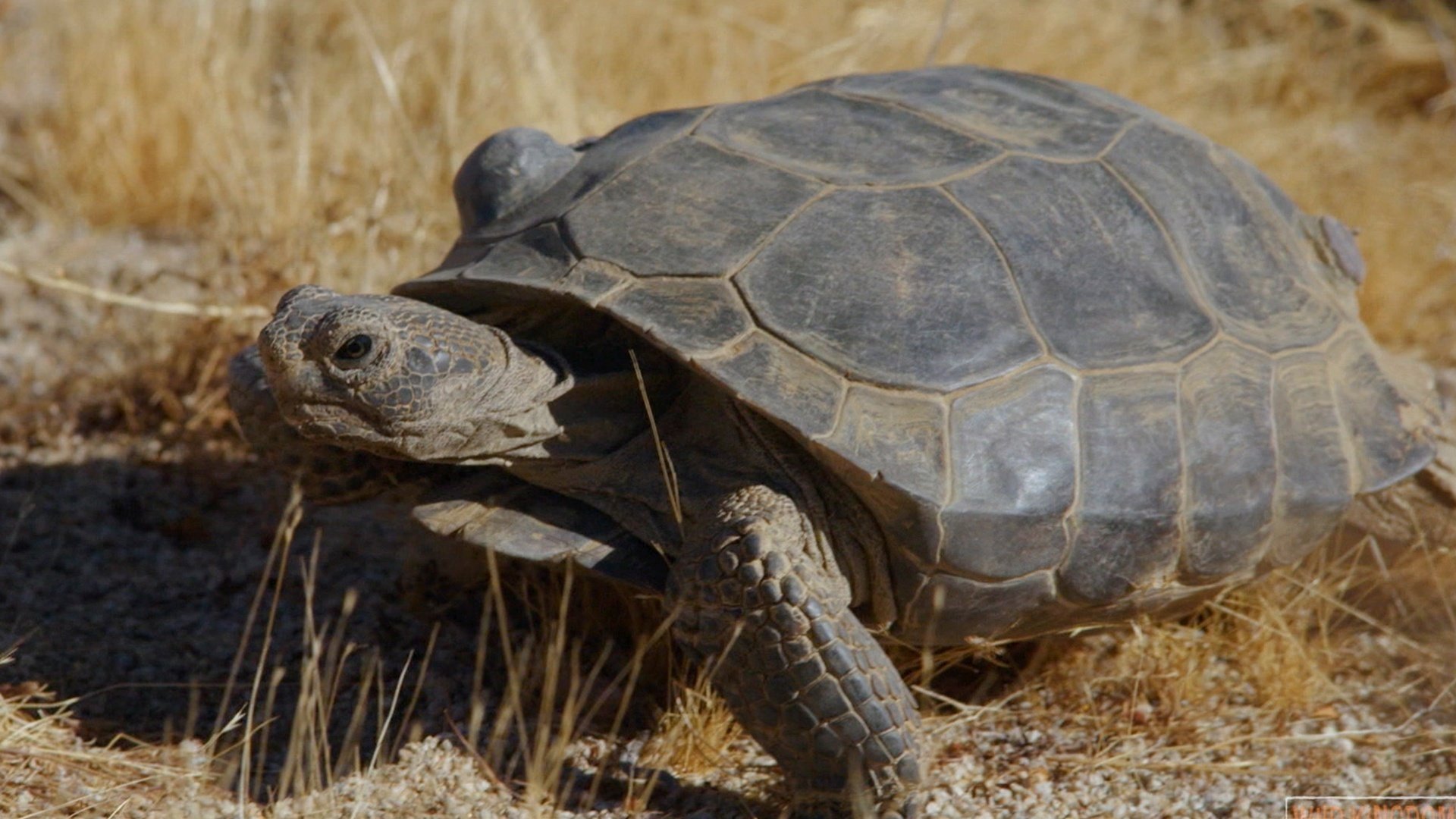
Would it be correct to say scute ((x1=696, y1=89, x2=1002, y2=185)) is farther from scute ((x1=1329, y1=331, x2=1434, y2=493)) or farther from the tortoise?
scute ((x1=1329, y1=331, x2=1434, y2=493))

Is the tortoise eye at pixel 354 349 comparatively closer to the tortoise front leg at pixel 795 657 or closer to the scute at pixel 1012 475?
the tortoise front leg at pixel 795 657

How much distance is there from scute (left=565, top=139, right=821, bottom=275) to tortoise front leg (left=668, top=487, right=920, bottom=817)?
1.72 feet

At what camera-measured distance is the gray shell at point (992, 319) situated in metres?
2.64

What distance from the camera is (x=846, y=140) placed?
122 inches

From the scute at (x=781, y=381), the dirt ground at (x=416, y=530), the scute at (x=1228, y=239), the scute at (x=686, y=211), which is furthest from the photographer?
the scute at (x=1228, y=239)

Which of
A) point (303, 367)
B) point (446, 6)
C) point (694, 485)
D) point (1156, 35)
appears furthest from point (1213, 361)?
point (1156, 35)

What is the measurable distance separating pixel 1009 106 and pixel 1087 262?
60 cm

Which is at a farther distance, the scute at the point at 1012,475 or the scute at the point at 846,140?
the scute at the point at 846,140

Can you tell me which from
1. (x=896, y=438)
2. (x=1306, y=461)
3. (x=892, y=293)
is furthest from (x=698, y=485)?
(x=1306, y=461)

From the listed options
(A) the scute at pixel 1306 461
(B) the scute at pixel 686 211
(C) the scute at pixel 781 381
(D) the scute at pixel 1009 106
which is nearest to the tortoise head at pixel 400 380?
(B) the scute at pixel 686 211

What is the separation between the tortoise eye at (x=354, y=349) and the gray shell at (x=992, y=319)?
378 mm

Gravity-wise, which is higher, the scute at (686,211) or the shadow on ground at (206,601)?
the scute at (686,211)

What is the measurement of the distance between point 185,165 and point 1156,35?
4.93 m

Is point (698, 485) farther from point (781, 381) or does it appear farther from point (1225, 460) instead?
point (1225, 460)
